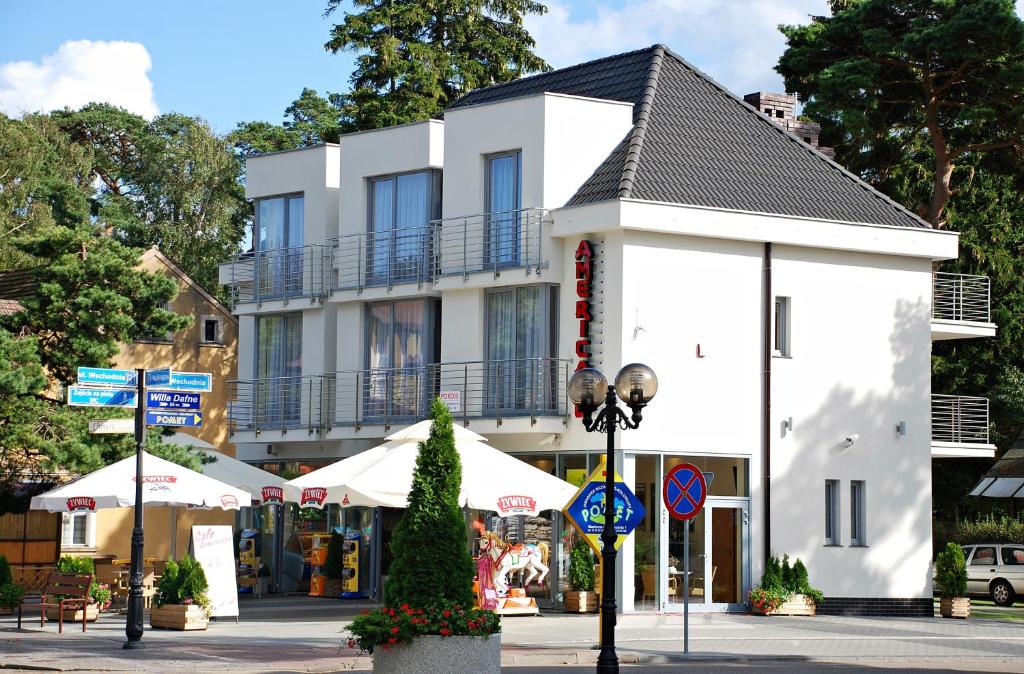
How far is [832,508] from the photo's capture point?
33625 mm

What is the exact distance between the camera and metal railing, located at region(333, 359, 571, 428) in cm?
3247

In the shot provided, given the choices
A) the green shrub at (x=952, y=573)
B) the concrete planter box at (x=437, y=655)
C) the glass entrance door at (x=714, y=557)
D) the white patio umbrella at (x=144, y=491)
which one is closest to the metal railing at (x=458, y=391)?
the glass entrance door at (x=714, y=557)

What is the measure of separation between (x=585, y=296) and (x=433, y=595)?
48.6 ft

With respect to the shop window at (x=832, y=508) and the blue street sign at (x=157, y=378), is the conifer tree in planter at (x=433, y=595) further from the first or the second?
the shop window at (x=832, y=508)

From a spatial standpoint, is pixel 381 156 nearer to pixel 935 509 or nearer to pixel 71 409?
pixel 71 409

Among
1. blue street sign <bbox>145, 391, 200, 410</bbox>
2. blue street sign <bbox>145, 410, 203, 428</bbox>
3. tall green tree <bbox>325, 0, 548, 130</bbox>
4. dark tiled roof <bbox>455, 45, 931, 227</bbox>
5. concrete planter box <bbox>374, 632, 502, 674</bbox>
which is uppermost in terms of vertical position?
tall green tree <bbox>325, 0, 548, 130</bbox>

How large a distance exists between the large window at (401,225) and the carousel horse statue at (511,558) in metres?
6.49

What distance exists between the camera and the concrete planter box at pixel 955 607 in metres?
33.8

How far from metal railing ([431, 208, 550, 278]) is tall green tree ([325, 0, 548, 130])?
19079mm

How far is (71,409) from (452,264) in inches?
318

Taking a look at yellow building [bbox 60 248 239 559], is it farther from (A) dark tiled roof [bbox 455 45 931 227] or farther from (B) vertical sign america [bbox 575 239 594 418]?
(B) vertical sign america [bbox 575 239 594 418]

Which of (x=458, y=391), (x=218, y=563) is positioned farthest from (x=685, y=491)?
(x=458, y=391)

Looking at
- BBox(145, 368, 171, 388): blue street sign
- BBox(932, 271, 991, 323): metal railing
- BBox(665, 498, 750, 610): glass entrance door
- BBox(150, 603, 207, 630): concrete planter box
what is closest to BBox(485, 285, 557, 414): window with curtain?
BBox(665, 498, 750, 610): glass entrance door

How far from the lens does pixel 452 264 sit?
34250mm
